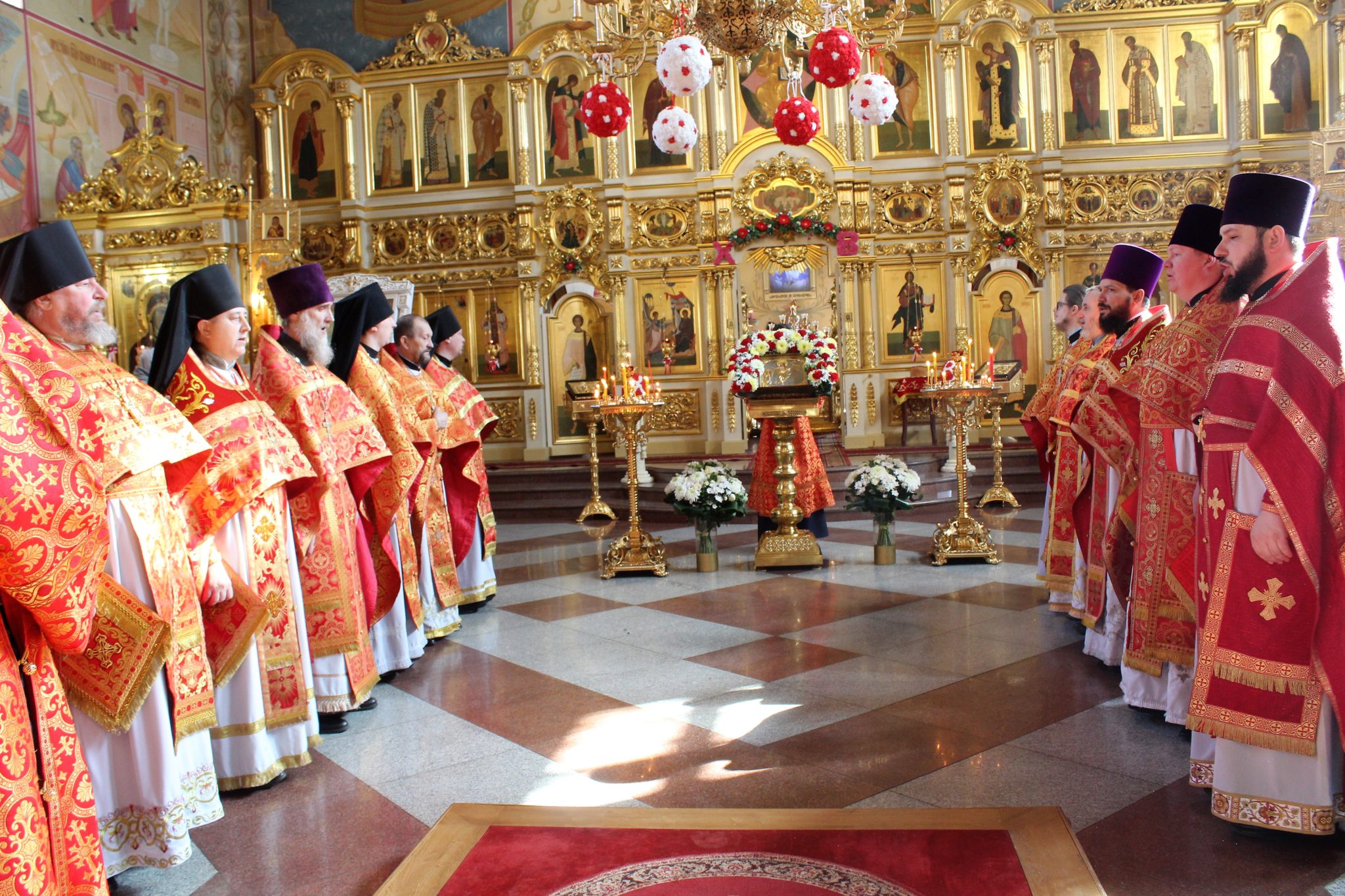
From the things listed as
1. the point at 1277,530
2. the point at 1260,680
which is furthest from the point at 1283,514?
the point at 1260,680

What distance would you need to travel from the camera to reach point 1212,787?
346cm

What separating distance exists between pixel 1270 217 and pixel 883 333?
1287 cm

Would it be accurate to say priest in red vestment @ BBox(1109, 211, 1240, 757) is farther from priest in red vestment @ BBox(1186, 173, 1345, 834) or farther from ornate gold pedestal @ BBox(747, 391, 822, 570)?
ornate gold pedestal @ BBox(747, 391, 822, 570)

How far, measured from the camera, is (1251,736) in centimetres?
327

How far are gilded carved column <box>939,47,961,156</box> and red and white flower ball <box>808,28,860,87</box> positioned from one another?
9.97 meters

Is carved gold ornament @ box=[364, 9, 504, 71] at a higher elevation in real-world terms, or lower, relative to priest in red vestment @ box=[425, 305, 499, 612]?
higher

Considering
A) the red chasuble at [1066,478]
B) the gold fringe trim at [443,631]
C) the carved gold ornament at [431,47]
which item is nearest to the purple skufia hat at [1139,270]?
the red chasuble at [1066,478]

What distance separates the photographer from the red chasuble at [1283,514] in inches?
124

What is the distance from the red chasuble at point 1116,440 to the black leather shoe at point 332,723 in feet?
12.7

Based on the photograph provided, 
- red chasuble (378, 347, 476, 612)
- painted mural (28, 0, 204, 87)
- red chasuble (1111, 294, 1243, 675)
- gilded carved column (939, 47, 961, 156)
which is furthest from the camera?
gilded carved column (939, 47, 961, 156)

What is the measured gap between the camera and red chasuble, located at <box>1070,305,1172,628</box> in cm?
472

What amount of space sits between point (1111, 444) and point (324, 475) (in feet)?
12.4

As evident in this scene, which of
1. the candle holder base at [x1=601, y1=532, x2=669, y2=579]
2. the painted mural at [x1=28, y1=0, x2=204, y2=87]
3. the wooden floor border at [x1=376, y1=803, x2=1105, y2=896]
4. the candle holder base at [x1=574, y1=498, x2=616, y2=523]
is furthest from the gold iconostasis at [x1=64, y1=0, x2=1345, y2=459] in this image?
the wooden floor border at [x1=376, y1=803, x2=1105, y2=896]

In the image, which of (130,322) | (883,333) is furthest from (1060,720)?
(130,322)
